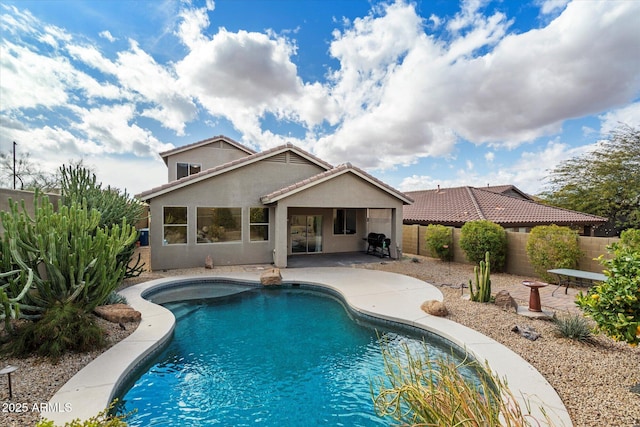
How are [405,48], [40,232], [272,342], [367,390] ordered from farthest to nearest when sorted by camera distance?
[405,48], [272,342], [40,232], [367,390]

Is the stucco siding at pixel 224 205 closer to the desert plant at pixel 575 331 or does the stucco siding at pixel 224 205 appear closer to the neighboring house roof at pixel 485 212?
the neighboring house roof at pixel 485 212

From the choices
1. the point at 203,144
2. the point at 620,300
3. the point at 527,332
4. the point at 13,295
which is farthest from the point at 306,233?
the point at 620,300

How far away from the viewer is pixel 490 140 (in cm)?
2789

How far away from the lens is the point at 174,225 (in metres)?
14.8

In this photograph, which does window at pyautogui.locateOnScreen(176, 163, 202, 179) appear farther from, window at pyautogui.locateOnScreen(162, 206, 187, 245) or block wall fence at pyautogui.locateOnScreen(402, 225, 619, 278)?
block wall fence at pyautogui.locateOnScreen(402, 225, 619, 278)

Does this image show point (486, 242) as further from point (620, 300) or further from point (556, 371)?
point (620, 300)

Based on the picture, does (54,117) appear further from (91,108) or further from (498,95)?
(498,95)

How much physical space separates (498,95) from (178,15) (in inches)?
717

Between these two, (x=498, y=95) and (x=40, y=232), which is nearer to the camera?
(x=40, y=232)

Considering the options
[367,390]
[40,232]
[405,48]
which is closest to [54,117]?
[40,232]

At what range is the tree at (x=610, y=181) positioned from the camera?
986 inches


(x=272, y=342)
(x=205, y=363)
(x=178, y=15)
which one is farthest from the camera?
(x=178, y=15)

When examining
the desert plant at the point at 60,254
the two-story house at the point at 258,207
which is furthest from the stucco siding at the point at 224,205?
the desert plant at the point at 60,254

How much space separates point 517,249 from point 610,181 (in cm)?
2100
